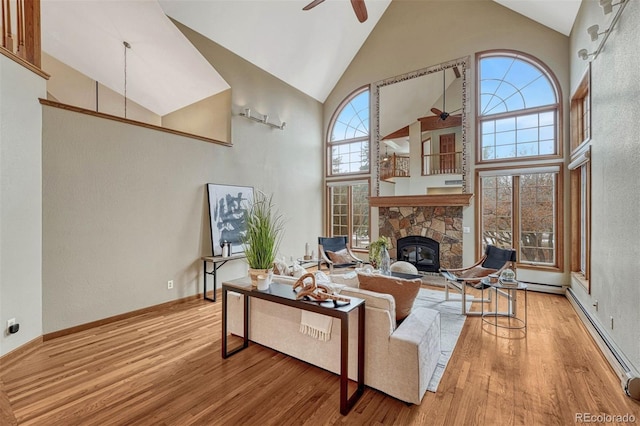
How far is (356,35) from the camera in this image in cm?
672

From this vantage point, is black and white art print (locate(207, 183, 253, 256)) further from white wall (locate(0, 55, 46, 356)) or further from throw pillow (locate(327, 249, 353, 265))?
white wall (locate(0, 55, 46, 356))

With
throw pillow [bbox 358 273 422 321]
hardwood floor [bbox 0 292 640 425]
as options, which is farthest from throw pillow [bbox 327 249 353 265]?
throw pillow [bbox 358 273 422 321]

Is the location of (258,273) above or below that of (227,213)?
below

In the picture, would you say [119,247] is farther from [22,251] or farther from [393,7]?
[393,7]

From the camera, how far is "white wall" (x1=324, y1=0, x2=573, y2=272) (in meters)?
5.14

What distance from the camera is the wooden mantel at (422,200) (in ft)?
18.8

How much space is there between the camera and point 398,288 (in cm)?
258

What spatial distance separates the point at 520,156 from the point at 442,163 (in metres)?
1.35

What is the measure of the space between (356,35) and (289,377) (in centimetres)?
707

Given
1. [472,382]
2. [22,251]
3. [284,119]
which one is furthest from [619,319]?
[284,119]

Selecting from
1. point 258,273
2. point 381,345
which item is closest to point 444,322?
point 381,345

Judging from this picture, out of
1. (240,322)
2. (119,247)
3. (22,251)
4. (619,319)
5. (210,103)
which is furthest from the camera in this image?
(210,103)

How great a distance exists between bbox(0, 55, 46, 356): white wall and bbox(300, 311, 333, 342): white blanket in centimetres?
277

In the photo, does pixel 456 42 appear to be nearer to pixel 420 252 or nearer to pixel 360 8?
pixel 360 8
